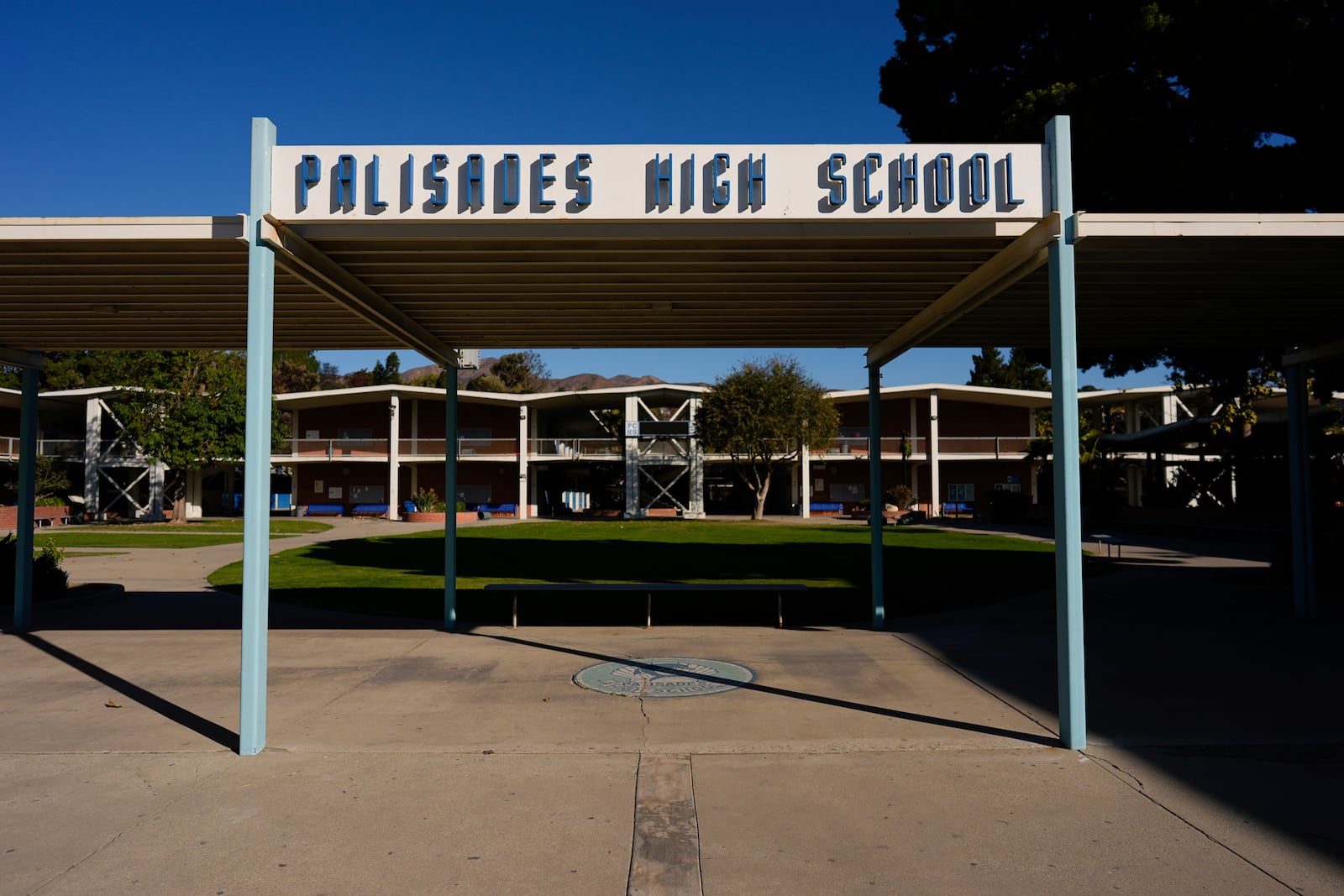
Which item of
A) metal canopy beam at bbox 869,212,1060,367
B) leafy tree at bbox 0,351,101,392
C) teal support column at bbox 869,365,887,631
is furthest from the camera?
leafy tree at bbox 0,351,101,392

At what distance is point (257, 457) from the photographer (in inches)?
225

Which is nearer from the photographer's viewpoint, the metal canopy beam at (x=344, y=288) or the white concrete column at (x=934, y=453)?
the metal canopy beam at (x=344, y=288)

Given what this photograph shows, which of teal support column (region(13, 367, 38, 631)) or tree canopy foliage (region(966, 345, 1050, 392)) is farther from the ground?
tree canopy foliage (region(966, 345, 1050, 392))

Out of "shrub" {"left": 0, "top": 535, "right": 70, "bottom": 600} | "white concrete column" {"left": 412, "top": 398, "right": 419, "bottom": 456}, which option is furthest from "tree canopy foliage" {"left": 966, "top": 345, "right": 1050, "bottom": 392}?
"shrub" {"left": 0, "top": 535, "right": 70, "bottom": 600}

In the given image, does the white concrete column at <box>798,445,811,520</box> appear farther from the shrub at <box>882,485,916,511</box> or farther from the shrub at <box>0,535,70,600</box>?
the shrub at <box>0,535,70,600</box>

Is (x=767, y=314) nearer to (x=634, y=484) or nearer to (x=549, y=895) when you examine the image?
(x=549, y=895)

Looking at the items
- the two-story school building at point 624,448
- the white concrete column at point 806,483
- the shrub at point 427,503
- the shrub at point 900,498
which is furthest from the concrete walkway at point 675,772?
the two-story school building at point 624,448

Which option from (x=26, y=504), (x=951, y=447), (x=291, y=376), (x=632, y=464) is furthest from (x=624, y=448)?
(x=291, y=376)

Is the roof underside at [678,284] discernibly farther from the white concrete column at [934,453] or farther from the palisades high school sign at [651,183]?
the white concrete column at [934,453]

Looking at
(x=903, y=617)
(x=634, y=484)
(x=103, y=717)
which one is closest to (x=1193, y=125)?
(x=903, y=617)

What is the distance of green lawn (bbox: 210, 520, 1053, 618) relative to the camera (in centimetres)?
1390

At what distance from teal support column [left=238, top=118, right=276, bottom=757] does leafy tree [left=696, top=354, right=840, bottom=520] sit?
1382 inches

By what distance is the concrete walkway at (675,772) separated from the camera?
3932 mm

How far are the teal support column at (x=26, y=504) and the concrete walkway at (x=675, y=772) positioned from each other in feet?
2.96
